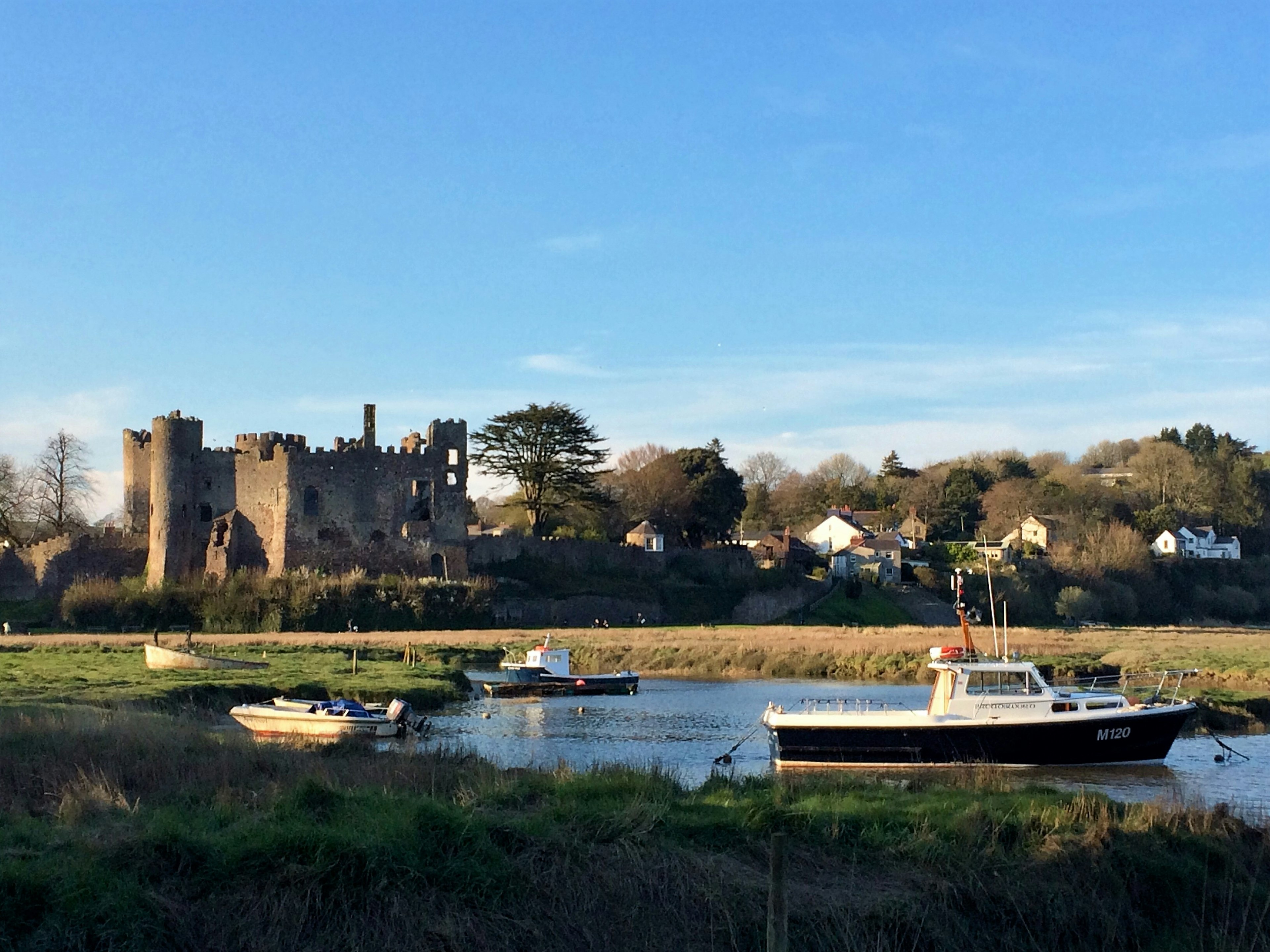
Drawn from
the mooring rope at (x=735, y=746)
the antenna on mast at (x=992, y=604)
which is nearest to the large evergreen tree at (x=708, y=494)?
the antenna on mast at (x=992, y=604)

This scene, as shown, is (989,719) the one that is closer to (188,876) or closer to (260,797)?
(260,797)

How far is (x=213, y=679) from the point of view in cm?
3216

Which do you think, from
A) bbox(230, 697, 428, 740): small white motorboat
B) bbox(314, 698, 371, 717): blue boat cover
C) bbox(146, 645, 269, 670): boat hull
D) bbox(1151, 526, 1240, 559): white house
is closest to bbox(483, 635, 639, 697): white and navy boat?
bbox(146, 645, 269, 670): boat hull

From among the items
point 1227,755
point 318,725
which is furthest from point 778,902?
point 1227,755

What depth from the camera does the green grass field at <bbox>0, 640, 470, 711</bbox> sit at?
27.8m

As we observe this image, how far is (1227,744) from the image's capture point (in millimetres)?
27125

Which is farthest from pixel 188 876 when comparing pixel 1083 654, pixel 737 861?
pixel 1083 654

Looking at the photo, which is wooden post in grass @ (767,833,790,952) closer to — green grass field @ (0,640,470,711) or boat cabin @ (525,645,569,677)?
green grass field @ (0,640,470,711)

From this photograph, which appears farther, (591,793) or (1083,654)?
(1083,654)

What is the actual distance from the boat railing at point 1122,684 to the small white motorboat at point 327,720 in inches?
576

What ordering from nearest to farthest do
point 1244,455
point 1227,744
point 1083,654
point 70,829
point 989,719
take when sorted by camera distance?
point 70,829 → point 989,719 → point 1227,744 → point 1083,654 → point 1244,455

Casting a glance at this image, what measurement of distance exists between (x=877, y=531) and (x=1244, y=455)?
4231cm

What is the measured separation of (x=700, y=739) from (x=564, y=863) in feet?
50.3

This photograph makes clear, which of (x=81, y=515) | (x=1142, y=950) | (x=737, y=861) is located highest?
(x=81, y=515)
